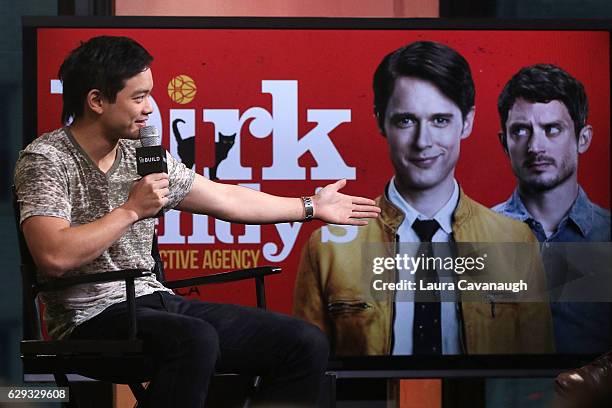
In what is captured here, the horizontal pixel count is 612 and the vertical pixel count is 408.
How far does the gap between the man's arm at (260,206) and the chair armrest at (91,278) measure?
0.48m

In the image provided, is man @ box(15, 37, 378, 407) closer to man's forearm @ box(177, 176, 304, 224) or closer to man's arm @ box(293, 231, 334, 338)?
man's forearm @ box(177, 176, 304, 224)

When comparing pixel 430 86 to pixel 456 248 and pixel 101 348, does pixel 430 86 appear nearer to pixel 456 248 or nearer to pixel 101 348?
pixel 456 248

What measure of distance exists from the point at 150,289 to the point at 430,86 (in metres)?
1.68

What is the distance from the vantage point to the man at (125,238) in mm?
2367

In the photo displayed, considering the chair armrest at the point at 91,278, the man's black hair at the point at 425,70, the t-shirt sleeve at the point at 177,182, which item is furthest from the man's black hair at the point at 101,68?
the man's black hair at the point at 425,70

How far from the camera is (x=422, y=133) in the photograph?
3.91 m

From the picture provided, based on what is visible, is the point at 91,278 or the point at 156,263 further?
the point at 156,263

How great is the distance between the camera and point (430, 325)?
3891mm

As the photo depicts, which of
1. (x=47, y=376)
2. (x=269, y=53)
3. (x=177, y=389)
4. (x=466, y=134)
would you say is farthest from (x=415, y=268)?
(x=177, y=389)

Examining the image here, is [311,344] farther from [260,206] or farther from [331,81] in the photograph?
[331,81]

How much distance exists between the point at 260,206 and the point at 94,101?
0.54m

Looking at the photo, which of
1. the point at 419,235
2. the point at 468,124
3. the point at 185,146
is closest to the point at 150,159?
the point at 185,146

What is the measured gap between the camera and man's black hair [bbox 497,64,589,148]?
3926 millimetres

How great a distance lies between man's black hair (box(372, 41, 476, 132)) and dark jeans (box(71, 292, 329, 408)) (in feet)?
4.93
